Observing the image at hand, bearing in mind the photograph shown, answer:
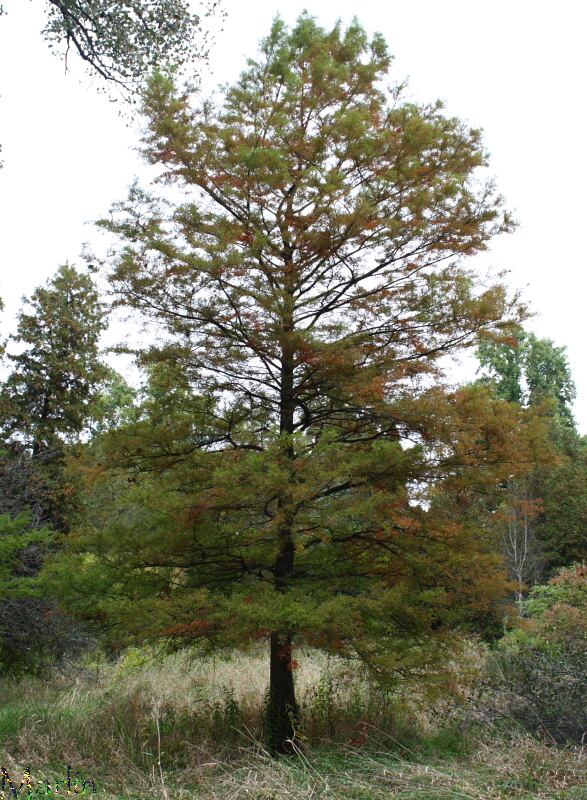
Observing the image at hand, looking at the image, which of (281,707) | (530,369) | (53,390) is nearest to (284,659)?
(281,707)

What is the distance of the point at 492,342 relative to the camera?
7355mm

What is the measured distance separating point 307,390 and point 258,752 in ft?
13.3

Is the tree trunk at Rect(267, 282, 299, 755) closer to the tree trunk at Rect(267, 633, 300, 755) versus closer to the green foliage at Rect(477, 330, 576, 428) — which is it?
the tree trunk at Rect(267, 633, 300, 755)

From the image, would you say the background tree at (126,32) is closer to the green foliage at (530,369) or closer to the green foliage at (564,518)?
the green foliage at (564,518)

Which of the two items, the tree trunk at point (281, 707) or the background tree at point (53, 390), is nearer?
the tree trunk at point (281, 707)

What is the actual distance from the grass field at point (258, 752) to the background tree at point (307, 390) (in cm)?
67

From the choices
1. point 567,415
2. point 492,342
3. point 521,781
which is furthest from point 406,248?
point 567,415

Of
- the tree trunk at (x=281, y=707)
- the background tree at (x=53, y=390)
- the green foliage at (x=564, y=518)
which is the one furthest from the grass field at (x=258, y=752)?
the green foliage at (x=564, y=518)

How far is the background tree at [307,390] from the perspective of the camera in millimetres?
6164

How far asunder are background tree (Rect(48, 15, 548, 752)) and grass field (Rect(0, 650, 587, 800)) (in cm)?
67

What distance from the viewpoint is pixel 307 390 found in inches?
315

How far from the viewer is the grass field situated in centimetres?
487

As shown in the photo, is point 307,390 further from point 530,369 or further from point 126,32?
point 530,369

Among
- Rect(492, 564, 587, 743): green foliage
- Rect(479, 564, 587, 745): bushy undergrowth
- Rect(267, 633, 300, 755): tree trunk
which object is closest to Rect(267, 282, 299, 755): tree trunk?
Rect(267, 633, 300, 755): tree trunk
